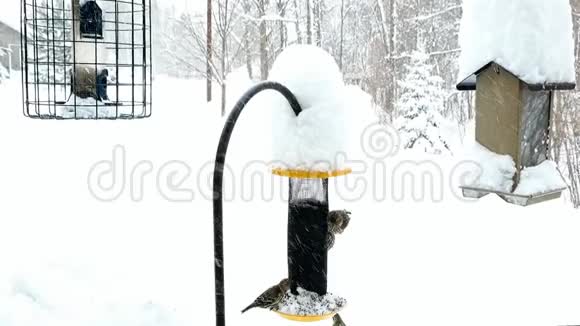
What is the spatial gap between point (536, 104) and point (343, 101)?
1692mm

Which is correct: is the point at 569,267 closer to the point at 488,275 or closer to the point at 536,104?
the point at 488,275

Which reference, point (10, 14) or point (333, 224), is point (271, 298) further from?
point (10, 14)

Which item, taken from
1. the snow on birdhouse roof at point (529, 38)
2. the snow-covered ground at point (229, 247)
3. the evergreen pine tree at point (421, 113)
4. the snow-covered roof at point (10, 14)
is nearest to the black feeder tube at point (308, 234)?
the snow-covered ground at point (229, 247)

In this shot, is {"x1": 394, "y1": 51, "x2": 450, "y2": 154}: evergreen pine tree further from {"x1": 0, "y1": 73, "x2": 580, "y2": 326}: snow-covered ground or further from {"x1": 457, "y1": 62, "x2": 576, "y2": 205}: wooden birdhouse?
{"x1": 457, "y1": 62, "x2": 576, "y2": 205}: wooden birdhouse

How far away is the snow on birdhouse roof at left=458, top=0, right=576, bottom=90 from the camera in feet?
7.66

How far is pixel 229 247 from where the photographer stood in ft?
13.0

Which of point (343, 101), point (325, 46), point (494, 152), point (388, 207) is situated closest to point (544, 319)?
point (494, 152)

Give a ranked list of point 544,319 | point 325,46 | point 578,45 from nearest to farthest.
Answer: point 544,319
point 578,45
point 325,46

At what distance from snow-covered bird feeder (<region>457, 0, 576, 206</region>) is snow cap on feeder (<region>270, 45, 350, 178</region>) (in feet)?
4.23

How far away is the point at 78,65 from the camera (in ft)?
8.61

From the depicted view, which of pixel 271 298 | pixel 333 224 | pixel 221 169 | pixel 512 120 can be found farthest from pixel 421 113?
pixel 221 169

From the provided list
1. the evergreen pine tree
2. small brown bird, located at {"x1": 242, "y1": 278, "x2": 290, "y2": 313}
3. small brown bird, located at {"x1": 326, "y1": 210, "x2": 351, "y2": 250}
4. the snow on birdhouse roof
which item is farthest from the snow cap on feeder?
the evergreen pine tree

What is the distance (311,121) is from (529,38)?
142cm

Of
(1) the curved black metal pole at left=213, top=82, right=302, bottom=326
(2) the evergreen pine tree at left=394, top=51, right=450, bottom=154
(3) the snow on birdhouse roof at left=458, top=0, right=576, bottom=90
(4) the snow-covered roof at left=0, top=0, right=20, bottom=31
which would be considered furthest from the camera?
(4) the snow-covered roof at left=0, top=0, right=20, bottom=31
